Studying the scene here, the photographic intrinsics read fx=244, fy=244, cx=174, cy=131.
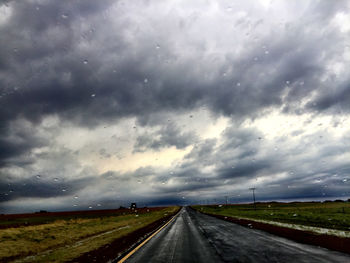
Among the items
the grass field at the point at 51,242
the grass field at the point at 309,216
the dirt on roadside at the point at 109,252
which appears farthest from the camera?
the grass field at the point at 309,216

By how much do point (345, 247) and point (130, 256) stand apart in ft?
27.3

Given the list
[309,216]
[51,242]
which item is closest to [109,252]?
[51,242]

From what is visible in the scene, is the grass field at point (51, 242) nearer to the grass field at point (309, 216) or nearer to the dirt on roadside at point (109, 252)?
the dirt on roadside at point (109, 252)

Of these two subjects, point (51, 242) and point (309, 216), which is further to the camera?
point (309, 216)

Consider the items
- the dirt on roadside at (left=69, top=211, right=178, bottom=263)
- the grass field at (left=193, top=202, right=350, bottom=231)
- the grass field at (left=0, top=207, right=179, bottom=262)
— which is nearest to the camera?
the dirt on roadside at (left=69, top=211, right=178, bottom=263)

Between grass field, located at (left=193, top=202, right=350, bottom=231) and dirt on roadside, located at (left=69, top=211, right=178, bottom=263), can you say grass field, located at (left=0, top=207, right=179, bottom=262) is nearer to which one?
dirt on roadside, located at (left=69, top=211, right=178, bottom=263)

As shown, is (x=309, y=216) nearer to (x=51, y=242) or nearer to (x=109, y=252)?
(x=51, y=242)

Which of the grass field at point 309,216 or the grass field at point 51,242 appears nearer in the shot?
the grass field at point 51,242

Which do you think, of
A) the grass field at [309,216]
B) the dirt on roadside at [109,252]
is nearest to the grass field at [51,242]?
the dirt on roadside at [109,252]

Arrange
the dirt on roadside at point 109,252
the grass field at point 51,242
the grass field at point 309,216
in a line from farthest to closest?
the grass field at point 309,216
the grass field at point 51,242
the dirt on roadside at point 109,252

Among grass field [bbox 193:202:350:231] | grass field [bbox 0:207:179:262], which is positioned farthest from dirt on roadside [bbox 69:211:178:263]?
grass field [bbox 193:202:350:231]

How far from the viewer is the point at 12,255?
12.9 metres

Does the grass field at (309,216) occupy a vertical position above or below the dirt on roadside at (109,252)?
below

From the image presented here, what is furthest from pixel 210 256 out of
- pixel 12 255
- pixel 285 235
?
pixel 12 255
